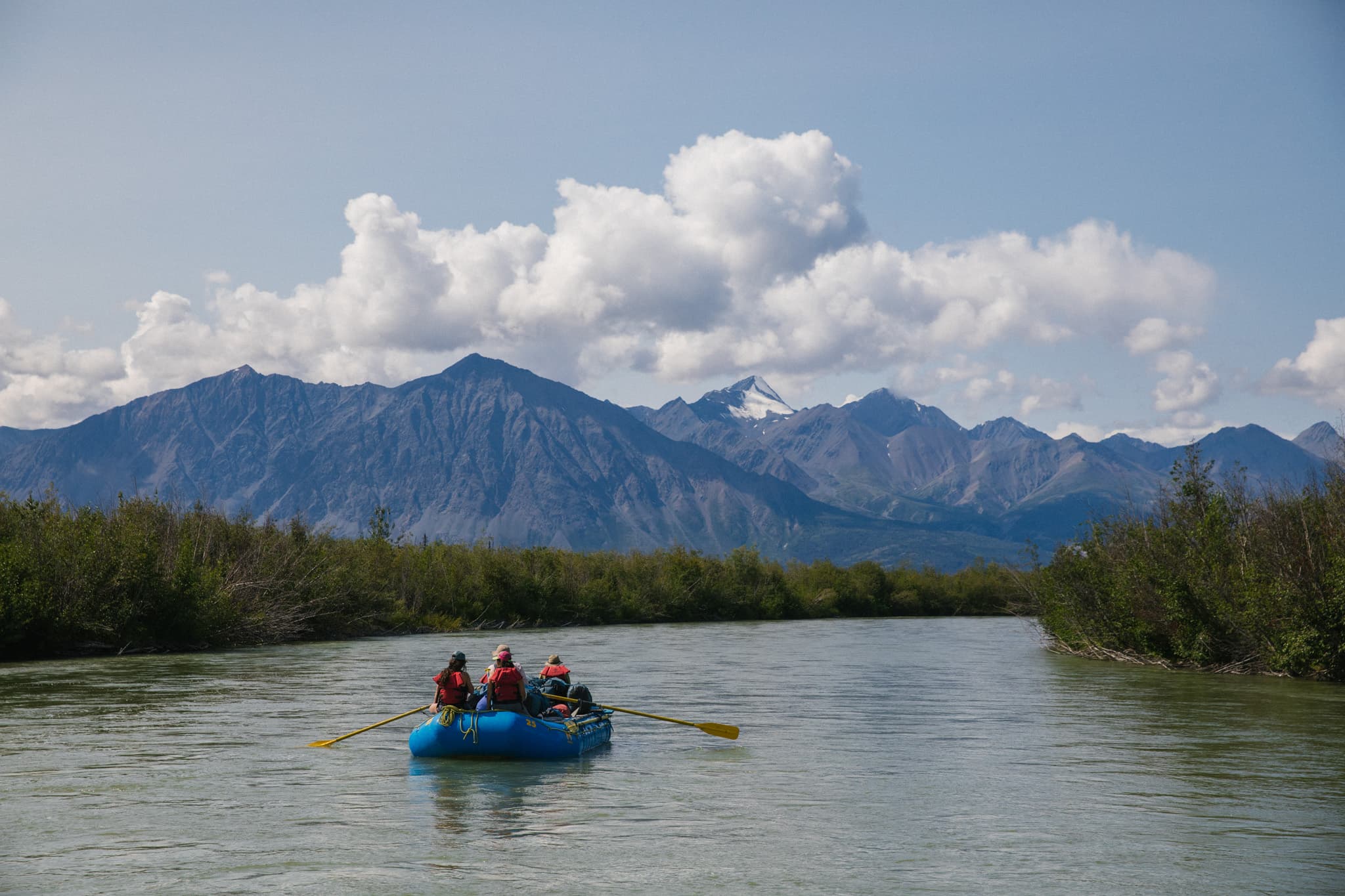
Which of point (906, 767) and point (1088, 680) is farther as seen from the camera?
point (1088, 680)

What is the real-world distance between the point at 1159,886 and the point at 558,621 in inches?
3205

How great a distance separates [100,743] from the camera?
26.8 m

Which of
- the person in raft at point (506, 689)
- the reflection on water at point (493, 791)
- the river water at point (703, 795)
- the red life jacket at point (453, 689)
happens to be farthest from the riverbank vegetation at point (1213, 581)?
the red life jacket at point (453, 689)

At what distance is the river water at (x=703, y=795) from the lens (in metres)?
16.5

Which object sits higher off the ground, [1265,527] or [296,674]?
[1265,527]

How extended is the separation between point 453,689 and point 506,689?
3.56 feet

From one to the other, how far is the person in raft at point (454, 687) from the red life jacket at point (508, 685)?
0.62m

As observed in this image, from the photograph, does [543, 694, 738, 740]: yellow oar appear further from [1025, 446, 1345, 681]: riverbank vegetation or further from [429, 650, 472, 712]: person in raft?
[1025, 446, 1345, 681]: riverbank vegetation

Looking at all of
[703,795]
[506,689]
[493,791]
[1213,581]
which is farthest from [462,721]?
[1213,581]

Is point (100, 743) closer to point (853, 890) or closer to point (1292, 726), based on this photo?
point (853, 890)

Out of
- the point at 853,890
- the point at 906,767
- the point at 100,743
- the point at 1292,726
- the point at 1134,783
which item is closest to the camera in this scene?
the point at 853,890

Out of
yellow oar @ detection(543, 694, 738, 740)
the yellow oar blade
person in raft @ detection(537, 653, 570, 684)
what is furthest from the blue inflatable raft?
the yellow oar blade

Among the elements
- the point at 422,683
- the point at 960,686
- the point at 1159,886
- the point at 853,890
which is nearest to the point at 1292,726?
the point at 960,686

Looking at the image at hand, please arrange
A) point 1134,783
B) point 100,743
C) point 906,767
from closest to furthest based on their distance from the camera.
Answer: point 1134,783 → point 906,767 → point 100,743
